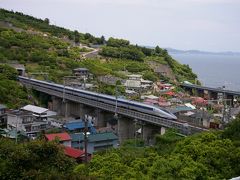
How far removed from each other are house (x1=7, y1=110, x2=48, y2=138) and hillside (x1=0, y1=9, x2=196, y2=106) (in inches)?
740

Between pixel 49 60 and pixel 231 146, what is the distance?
4762 cm

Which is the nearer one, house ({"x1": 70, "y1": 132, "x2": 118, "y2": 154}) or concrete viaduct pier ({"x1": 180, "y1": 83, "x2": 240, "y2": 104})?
house ({"x1": 70, "y1": 132, "x2": 118, "y2": 154})

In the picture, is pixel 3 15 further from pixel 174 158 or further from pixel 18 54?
pixel 174 158

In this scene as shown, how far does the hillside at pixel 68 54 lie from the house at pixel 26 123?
740 inches

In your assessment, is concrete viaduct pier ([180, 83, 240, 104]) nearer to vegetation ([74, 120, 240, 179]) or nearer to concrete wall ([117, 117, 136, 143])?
concrete wall ([117, 117, 136, 143])

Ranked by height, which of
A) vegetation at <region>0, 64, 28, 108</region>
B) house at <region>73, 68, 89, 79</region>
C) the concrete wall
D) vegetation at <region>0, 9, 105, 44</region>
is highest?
vegetation at <region>0, 9, 105, 44</region>

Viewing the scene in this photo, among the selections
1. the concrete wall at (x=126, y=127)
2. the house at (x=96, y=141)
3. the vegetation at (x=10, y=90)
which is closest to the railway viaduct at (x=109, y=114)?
the concrete wall at (x=126, y=127)

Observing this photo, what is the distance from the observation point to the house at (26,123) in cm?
3122

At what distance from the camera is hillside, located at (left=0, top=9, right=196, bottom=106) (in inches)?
A: 2405

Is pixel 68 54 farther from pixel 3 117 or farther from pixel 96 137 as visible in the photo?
pixel 96 137

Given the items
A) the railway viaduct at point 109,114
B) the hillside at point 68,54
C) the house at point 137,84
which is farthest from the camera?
the hillside at point 68,54

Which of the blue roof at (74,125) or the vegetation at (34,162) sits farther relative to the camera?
the blue roof at (74,125)

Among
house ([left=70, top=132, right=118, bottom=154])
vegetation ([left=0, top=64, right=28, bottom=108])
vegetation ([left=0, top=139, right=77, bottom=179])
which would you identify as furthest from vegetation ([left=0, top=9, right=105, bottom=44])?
vegetation ([left=0, top=139, right=77, bottom=179])

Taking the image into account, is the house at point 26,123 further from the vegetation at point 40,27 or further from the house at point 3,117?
the vegetation at point 40,27
